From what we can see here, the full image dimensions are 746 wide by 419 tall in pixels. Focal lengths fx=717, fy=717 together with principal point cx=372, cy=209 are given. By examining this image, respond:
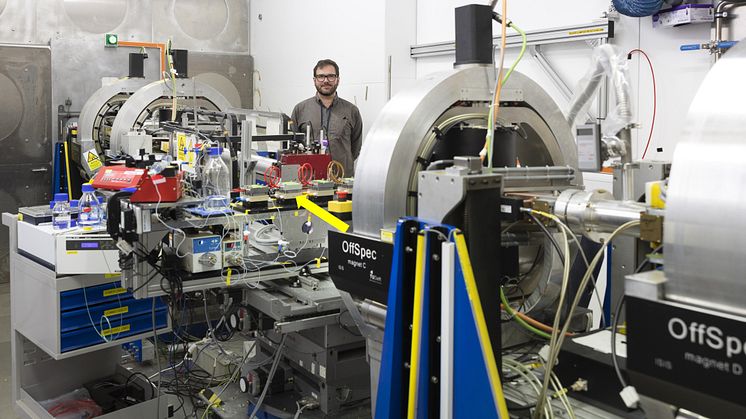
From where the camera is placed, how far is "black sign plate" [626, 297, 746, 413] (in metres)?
1.08

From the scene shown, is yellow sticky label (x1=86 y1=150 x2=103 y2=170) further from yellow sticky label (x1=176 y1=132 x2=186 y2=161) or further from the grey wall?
yellow sticky label (x1=176 y1=132 x2=186 y2=161)

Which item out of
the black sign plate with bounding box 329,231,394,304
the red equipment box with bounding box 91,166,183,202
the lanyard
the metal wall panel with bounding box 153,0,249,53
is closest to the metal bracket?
the red equipment box with bounding box 91,166,183,202

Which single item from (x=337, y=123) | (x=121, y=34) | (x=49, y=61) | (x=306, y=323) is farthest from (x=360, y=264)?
(x=121, y=34)

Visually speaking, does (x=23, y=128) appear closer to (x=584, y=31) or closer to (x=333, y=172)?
(x=333, y=172)

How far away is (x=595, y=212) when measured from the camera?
152cm

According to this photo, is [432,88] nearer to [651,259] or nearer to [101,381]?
[651,259]

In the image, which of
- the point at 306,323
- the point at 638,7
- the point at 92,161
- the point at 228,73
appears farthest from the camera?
the point at 228,73

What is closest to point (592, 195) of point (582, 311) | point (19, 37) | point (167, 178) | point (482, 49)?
point (482, 49)

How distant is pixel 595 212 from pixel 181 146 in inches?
98.8

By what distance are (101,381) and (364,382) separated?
151 cm

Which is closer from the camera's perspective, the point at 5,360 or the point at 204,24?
the point at 5,360

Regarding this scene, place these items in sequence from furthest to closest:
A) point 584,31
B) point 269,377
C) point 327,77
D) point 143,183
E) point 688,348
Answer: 1. point 327,77
2. point 584,31
3. point 269,377
4. point 143,183
5. point 688,348

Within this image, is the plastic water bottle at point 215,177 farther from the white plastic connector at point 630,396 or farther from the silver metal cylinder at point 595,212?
the white plastic connector at point 630,396

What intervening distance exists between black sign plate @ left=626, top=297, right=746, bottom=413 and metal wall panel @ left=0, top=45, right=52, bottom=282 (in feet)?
19.4
